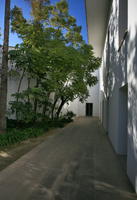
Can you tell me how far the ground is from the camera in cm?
255

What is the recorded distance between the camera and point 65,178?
313cm

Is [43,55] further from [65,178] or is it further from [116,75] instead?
[65,178]

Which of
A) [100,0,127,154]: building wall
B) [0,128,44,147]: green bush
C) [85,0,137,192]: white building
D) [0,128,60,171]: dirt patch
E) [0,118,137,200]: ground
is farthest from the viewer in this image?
[0,128,44,147]: green bush

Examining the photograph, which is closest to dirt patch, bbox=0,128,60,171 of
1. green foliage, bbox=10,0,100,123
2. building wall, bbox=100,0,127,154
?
green foliage, bbox=10,0,100,123

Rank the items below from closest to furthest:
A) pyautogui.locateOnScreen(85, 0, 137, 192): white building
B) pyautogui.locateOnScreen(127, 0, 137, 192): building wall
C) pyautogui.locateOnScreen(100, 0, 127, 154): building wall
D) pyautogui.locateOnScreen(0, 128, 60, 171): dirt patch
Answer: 1. pyautogui.locateOnScreen(127, 0, 137, 192): building wall
2. pyautogui.locateOnScreen(85, 0, 137, 192): white building
3. pyautogui.locateOnScreen(0, 128, 60, 171): dirt patch
4. pyautogui.locateOnScreen(100, 0, 127, 154): building wall

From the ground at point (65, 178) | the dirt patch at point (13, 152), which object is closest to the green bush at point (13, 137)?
the dirt patch at point (13, 152)

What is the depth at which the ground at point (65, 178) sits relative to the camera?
2550mm

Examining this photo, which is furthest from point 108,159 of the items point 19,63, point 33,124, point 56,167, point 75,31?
point 75,31

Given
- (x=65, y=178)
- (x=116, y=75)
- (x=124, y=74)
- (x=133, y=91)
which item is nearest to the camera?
(x=133, y=91)

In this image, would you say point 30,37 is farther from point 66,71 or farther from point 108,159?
point 108,159

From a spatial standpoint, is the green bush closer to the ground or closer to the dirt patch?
the dirt patch

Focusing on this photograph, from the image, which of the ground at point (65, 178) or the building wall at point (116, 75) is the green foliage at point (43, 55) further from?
the ground at point (65, 178)

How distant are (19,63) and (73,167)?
18.5 feet

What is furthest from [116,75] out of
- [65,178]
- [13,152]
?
[13,152]
